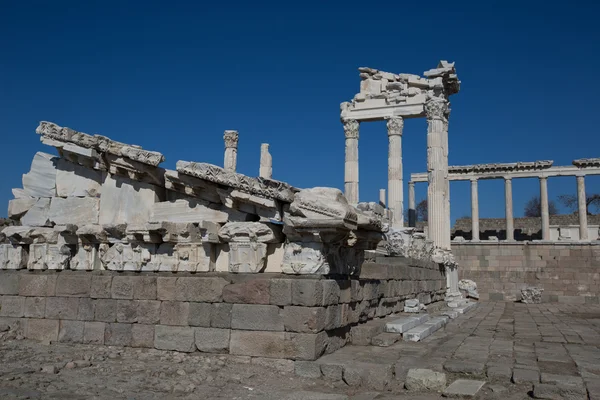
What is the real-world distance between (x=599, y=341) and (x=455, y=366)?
4.41 meters

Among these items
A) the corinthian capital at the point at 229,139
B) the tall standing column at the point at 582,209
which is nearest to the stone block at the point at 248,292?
the corinthian capital at the point at 229,139

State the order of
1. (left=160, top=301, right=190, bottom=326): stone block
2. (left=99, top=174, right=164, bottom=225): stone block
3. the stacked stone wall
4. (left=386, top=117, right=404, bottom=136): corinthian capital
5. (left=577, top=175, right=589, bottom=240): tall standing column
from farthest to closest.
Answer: (left=577, top=175, right=589, bottom=240): tall standing column < the stacked stone wall < (left=386, top=117, right=404, bottom=136): corinthian capital < (left=99, top=174, right=164, bottom=225): stone block < (left=160, top=301, right=190, bottom=326): stone block

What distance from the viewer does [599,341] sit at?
8.71 m

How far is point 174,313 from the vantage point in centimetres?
644

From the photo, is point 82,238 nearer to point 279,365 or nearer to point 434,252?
point 279,365

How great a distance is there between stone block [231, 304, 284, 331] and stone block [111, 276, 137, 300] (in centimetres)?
156

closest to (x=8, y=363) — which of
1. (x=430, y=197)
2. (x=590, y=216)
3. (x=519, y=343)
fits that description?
(x=519, y=343)

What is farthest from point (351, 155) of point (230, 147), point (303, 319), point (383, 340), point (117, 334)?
point (303, 319)

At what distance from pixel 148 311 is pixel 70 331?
127 centimetres

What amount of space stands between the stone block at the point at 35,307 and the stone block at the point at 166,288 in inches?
74.4

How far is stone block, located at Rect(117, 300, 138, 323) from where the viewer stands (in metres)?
6.68

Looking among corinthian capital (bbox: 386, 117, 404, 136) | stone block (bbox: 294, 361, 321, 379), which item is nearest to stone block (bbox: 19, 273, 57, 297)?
stone block (bbox: 294, 361, 321, 379)

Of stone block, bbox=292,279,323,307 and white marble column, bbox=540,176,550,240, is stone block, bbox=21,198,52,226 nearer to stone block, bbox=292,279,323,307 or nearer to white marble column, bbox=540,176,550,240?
stone block, bbox=292,279,323,307

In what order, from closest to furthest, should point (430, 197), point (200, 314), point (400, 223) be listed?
point (200, 314) → point (430, 197) → point (400, 223)
